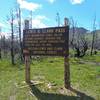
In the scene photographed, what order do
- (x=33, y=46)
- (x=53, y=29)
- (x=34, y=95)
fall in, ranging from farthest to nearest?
1. (x=33, y=46)
2. (x=53, y=29)
3. (x=34, y=95)

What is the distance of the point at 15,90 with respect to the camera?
37.3 feet

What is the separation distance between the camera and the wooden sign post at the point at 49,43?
11.5 meters

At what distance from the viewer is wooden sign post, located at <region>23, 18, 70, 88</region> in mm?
11516

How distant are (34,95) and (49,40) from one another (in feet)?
9.37

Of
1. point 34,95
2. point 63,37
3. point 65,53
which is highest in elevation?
point 63,37

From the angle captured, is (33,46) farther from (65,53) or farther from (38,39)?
(65,53)

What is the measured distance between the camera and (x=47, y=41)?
1204cm

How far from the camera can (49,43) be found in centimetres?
1197

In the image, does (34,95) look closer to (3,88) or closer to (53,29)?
(3,88)

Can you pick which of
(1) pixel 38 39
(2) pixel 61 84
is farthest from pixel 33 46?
(2) pixel 61 84

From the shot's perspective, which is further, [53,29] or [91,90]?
[53,29]

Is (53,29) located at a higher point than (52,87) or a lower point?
higher

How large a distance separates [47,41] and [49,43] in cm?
15

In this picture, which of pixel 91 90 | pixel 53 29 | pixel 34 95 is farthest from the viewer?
pixel 53 29
